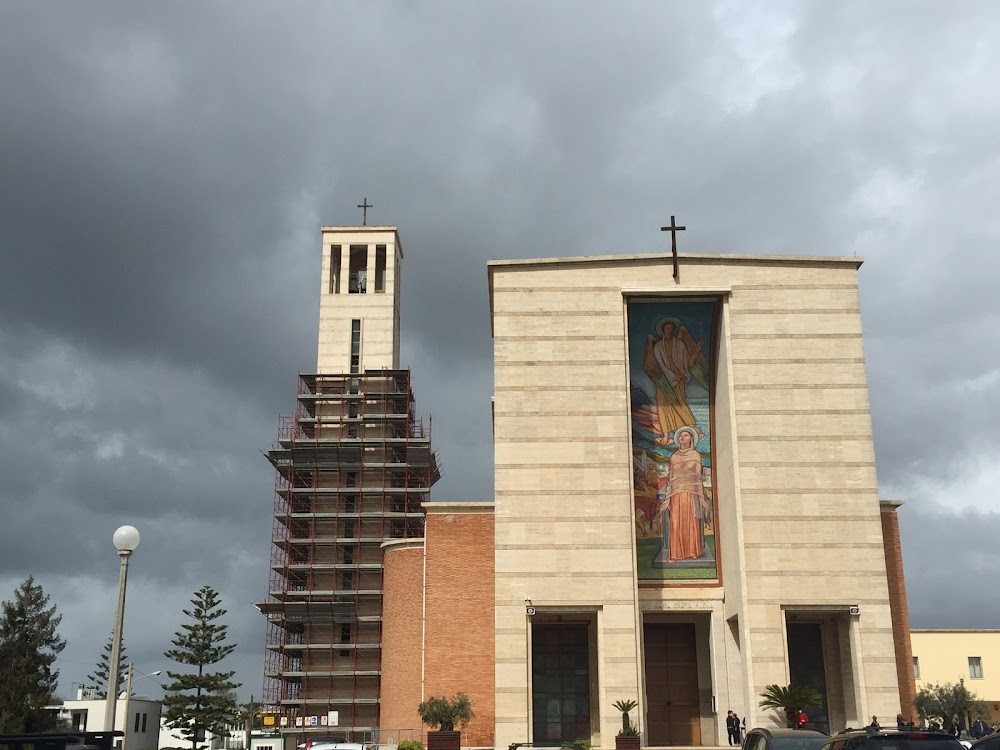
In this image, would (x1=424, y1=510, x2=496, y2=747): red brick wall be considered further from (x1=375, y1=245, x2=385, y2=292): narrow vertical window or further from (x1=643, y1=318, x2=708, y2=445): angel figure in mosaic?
(x1=375, y1=245, x2=385, y2=292): narrow vertical window

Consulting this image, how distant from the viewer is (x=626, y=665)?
3969cm

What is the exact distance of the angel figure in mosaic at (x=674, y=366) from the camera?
44.1m

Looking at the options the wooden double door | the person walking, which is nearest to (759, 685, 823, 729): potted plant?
the person walking

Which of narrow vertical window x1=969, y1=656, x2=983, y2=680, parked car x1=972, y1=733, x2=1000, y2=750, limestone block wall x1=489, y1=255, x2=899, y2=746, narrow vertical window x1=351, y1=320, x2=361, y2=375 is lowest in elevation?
parked car x1=972, y1=733, x2=1000, y2=750

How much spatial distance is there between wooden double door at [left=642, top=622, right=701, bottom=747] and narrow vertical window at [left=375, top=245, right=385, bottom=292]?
4368 centimetres

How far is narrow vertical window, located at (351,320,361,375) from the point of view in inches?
3110

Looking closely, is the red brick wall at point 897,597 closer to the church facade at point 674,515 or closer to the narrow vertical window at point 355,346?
the church facade at point 674,515

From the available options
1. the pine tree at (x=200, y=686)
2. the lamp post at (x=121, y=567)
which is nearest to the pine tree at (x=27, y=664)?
the pine tree at (x=200, y=686)

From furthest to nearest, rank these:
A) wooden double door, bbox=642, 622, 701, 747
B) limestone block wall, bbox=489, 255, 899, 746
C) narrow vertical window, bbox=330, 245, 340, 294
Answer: narrow vertical window, bbox=330, 245, 340, 294
wooden double door, bbox=642, 622, 701, 747
limestone block wall, bbox=489, 255, 899, 746

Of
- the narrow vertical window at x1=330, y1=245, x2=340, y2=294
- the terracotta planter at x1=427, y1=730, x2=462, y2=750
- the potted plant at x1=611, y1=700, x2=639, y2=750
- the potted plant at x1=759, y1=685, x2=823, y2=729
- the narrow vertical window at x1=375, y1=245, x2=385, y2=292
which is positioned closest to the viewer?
the potted plant at x1=611, y1=700, x2=639, y2=750

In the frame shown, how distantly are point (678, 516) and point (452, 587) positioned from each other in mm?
10628

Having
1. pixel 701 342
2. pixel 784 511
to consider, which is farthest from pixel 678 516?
pixel 701 342

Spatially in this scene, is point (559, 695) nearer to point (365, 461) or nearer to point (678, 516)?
point (678, 516)

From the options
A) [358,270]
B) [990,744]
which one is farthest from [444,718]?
[358,270]
